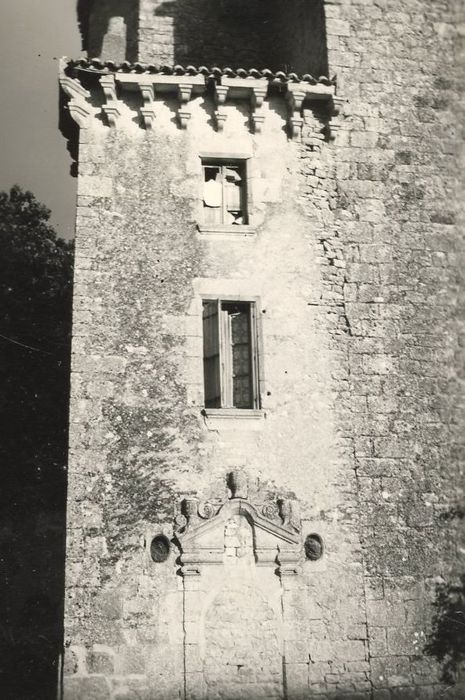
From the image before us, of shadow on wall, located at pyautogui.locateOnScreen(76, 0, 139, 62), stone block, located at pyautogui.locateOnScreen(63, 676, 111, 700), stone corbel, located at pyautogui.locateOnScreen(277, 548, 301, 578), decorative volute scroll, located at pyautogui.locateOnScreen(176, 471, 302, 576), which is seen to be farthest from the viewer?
shadow on wall, located at pyautogui.locateOnScreen(76, 0, 139, 62)

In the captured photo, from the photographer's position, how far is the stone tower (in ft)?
31.9

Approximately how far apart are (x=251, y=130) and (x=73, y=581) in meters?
6.48

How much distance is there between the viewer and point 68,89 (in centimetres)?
1123

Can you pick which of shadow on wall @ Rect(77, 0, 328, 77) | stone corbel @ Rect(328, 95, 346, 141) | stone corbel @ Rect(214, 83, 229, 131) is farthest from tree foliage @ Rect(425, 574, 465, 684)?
shadow on wall @ Rect(77, 0, 328, 77)

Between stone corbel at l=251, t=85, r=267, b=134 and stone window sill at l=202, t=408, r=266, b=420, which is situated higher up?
stone corbel at l=251, t=85, r=267, b=134

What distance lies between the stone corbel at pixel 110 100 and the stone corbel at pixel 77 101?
0.26 meters

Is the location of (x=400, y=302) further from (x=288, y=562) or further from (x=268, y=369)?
(x=288, y=562)

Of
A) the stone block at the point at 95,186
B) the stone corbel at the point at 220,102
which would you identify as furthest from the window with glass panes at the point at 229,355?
the stone corbel at the point at 220,102

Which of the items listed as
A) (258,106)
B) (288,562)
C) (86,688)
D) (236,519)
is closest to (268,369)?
(236,519)

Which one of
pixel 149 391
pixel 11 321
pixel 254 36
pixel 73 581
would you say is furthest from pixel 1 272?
pixel 73 581

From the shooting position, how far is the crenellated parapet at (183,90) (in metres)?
11.2

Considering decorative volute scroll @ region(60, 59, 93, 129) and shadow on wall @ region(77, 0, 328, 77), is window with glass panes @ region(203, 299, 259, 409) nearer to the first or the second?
decorative volute scroll @ region(60, 59, 93, 129)

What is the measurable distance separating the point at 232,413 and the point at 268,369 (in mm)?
782

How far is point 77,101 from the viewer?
11273 millimetres
